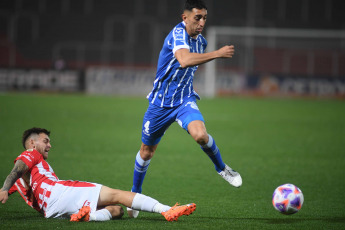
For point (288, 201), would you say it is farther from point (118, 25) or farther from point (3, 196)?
point (118, 25)

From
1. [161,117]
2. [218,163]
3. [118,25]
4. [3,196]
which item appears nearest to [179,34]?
[161,117]

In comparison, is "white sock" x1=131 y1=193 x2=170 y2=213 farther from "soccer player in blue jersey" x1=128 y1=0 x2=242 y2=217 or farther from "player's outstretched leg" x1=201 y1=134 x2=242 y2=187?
"player's outstretched leg" x1=201 y1=134 x2=242 y2=187

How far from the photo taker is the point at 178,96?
19.8 ft

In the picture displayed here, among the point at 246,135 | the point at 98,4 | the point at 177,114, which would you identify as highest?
the point at 98,4

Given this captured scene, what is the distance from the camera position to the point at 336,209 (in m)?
6.19

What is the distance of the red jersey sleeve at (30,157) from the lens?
518 cm

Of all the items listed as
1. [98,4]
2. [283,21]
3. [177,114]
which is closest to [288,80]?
[283,21]

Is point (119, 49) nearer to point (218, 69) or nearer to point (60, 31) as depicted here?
point (60, 31)

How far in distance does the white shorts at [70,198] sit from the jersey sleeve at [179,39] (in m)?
1.69

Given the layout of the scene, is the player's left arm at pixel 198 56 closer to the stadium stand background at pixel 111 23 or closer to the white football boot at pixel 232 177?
the white football boot at pixel 232 177

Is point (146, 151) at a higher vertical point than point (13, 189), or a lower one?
higher

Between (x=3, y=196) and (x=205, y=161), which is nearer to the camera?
(x=3, y=196)

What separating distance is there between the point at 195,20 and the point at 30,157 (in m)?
2.27

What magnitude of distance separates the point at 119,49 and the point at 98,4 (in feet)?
11.1
